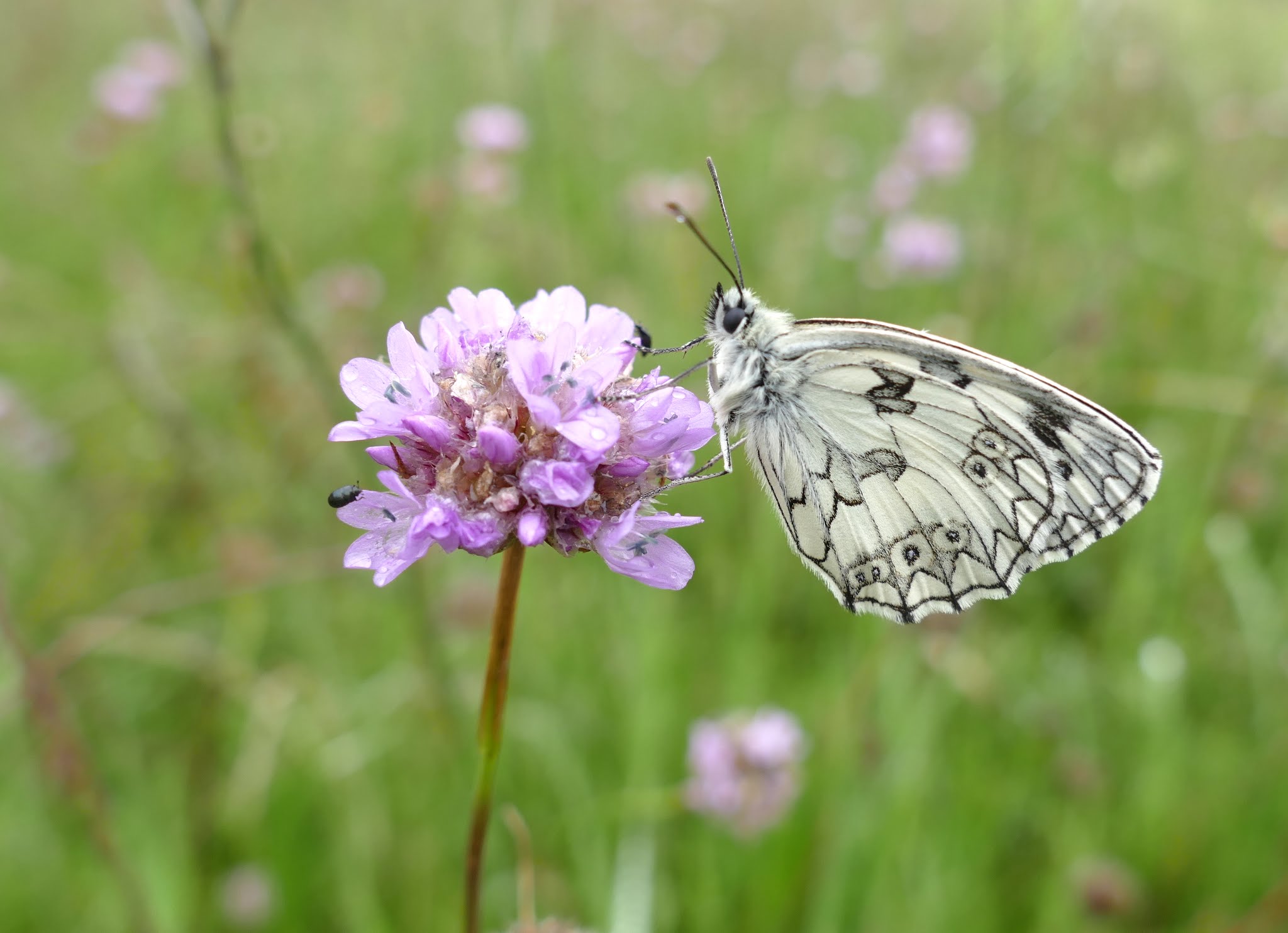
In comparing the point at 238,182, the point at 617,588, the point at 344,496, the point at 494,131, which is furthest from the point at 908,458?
the point at 494,131

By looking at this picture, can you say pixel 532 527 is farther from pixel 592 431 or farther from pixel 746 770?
pixel 746 770

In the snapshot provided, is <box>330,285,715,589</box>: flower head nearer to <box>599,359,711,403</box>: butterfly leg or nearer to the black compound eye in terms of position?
<box>599,359,711,403</box>: butterfly leg

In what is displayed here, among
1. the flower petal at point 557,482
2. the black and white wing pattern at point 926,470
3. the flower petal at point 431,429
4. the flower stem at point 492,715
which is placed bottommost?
the flower stem at point 492,715

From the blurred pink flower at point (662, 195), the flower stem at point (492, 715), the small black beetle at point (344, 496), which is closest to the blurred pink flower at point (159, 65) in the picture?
the blurred pink flower at point (662, 195)

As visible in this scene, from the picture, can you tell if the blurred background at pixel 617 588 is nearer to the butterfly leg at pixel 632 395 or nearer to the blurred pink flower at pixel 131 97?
the blurred pink flower at pixel 131 97

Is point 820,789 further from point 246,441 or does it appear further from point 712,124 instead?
point 712,124
